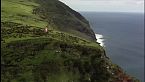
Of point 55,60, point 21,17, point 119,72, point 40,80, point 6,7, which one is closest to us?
point 40,80

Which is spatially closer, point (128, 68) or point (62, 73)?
point (62, 73)

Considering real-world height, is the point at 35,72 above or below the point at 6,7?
below

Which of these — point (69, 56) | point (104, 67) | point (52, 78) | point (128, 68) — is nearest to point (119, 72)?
point (104, 67)

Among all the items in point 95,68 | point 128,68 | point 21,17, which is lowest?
point 128,68

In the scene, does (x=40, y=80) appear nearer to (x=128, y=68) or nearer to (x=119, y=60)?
(x=128, y=68)

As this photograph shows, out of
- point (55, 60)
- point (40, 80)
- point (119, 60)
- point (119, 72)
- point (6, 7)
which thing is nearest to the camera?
point (40, 80)

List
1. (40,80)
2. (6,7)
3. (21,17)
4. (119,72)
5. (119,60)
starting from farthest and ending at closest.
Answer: (119,60)
(6,7)
(21,17)
(119,72)
(40,80)

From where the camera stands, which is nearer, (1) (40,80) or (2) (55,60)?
(1) (40,80)

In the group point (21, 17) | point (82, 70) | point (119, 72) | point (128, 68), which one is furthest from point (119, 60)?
point (82, 70)

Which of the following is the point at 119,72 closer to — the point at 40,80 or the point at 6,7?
the point at 40,80
